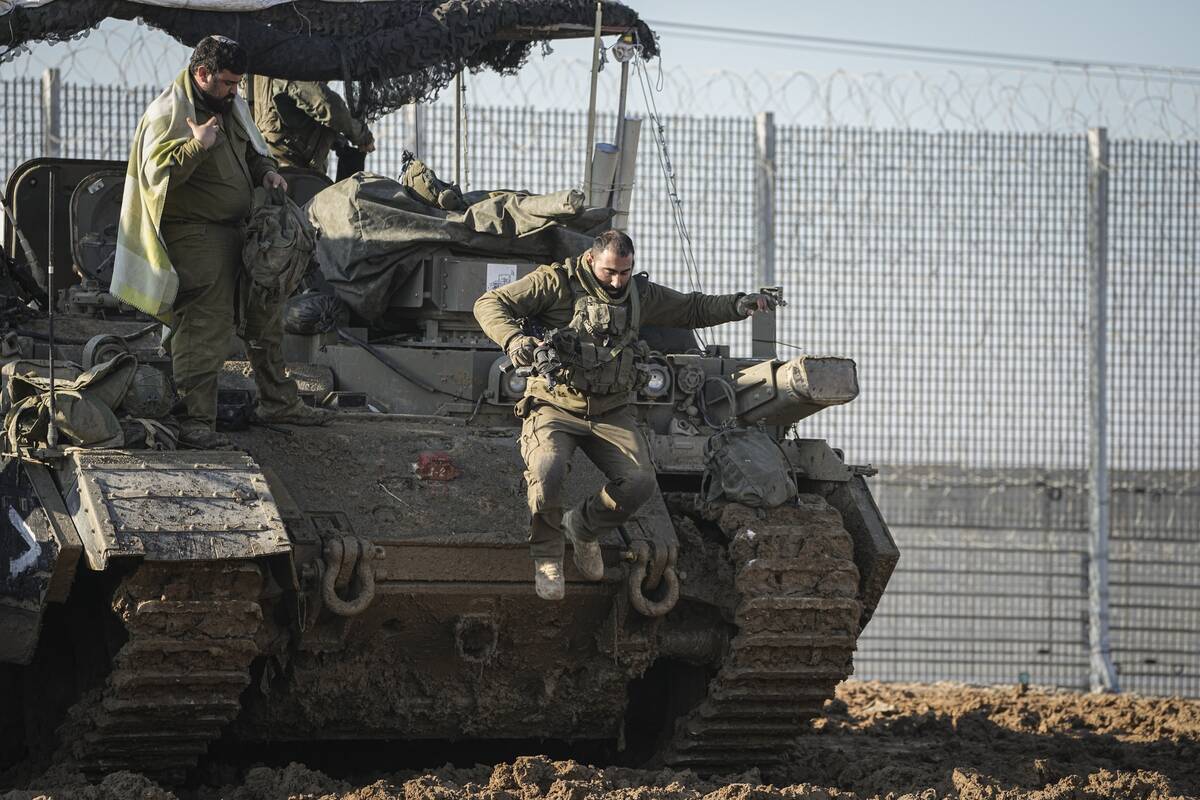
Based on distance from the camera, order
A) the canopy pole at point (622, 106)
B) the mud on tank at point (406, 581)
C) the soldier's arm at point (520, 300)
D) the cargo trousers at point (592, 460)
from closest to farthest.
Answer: the mud on tank at point (406, 581), the cargo trousers at point (592, 460), the soldier's arm at point (520, 300), the canopy pole at point (622, 106)

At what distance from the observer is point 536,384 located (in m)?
9.16

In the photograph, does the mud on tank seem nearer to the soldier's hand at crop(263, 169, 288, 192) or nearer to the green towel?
the green towel

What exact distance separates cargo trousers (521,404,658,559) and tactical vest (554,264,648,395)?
0.17 metres

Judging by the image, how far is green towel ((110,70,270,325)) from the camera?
8977 millimetres

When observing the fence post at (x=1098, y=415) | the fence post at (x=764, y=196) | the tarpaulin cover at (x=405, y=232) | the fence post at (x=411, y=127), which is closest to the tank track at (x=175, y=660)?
the tarpaulin cover at (x=405, y=232)

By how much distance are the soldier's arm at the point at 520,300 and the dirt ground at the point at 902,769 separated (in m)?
1.97

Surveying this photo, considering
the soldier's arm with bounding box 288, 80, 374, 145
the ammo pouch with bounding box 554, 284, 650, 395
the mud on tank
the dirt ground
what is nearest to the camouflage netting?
the soldier's arm with bounding box 288, 80, 374, 145

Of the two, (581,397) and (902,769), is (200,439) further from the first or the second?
(902,769)

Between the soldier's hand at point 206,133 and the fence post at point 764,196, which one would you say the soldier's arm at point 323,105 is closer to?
the soldier's hand at point 206,133

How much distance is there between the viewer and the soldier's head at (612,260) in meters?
9.17

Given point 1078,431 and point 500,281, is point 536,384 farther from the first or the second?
point 1078,431

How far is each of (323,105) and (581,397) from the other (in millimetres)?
4651

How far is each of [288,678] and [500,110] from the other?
827 cm

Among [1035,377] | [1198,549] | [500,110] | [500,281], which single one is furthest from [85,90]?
[1198,549]
